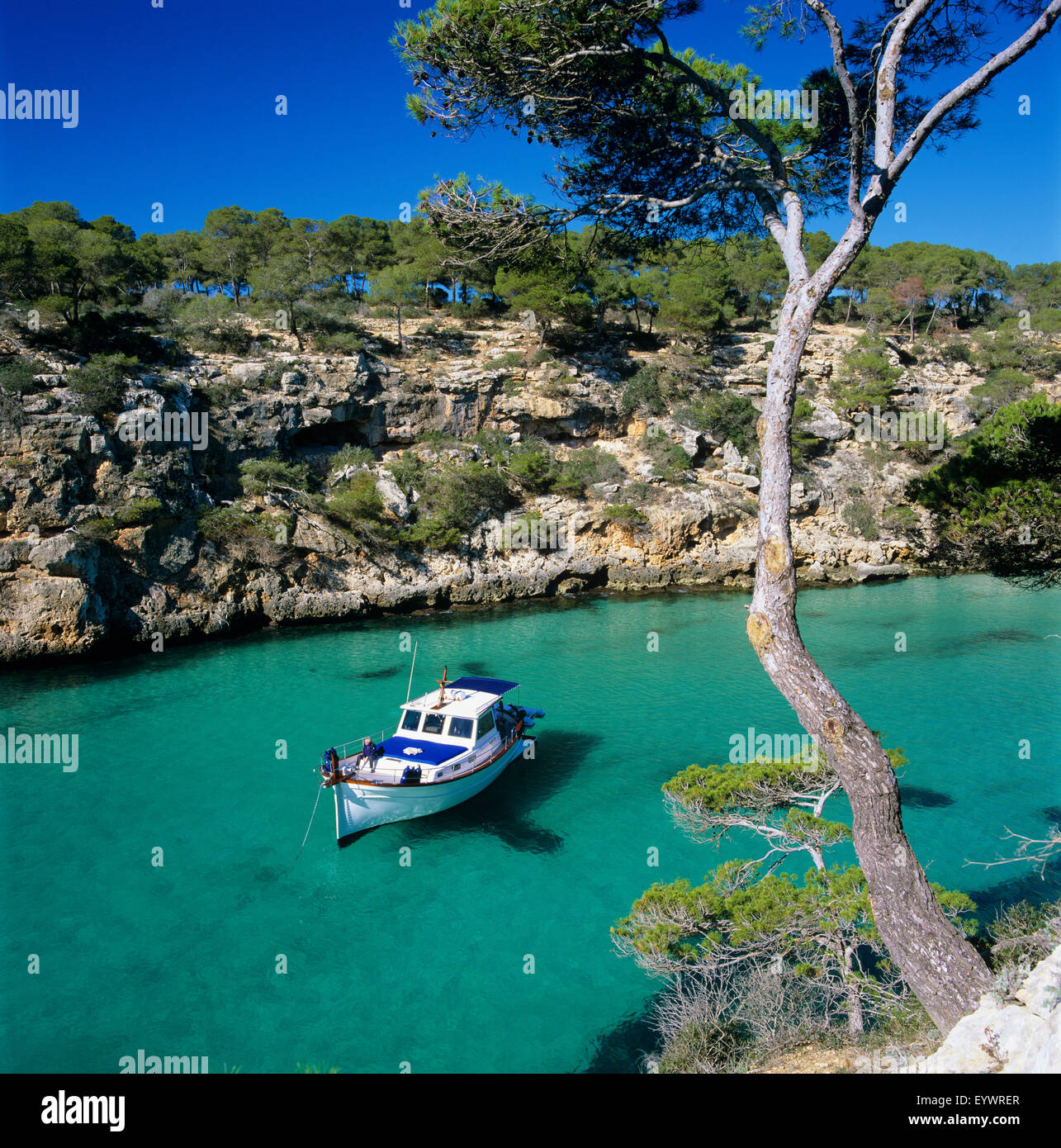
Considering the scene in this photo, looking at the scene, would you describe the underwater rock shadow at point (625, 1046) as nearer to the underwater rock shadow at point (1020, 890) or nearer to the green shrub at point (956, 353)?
the underwater rock shadow at point (1020, 890)

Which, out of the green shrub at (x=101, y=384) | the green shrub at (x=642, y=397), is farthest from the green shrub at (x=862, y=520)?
the green shrub at (x=101, y=384)

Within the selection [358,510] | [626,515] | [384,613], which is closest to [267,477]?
[358,510]

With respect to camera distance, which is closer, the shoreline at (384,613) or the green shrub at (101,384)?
the shoreline at (384,613)

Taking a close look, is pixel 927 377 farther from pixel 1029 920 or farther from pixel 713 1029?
pixel 713 1029

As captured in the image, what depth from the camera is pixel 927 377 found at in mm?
37312

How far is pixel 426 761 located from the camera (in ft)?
34.1

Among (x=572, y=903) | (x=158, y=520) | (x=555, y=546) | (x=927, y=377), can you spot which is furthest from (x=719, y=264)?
(x=572, y=903)

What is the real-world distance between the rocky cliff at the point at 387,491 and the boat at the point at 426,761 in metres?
11.6

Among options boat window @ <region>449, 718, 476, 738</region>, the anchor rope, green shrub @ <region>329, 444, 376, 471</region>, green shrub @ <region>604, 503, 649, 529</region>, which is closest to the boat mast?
boat window @ <region>449, 718, 476, 738</region>

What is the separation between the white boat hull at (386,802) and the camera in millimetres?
9820

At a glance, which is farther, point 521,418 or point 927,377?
point 927,377
